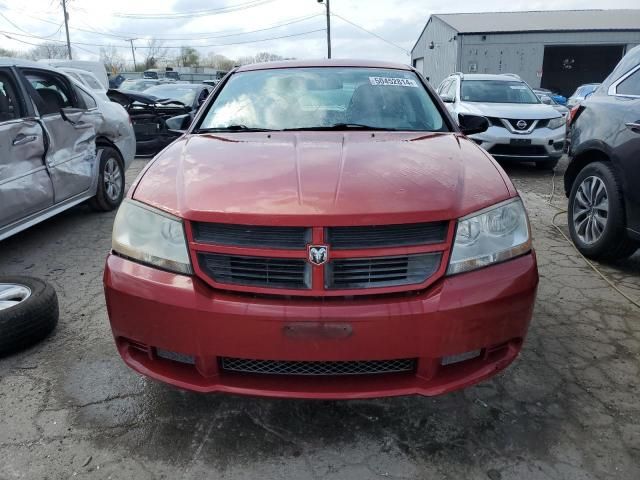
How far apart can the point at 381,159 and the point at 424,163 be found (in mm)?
194

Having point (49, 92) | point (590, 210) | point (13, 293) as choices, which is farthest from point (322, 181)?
point (49, 92)

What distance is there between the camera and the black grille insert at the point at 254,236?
6.19 ft

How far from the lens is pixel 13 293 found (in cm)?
321

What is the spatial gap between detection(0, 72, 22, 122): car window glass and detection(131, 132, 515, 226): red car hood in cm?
254

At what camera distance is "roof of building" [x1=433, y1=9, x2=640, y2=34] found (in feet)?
112

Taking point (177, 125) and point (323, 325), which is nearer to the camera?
point (323, 325)

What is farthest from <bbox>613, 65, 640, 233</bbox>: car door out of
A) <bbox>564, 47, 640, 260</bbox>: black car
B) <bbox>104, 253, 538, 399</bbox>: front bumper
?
<bbox>104, 253, 538, 399</bbox>: front bumper

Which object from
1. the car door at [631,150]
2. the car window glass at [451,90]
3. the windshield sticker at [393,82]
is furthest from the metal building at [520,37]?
the windshield sticker at [393,82]

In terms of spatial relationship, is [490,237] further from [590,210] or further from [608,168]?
[590,210]

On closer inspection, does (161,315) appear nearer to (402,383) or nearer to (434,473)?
(402,383)

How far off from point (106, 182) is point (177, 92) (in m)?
7.10

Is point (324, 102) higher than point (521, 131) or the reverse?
higher

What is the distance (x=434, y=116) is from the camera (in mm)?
3205

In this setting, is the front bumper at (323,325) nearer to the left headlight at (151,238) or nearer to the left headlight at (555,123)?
the left headlight at (151,238)
